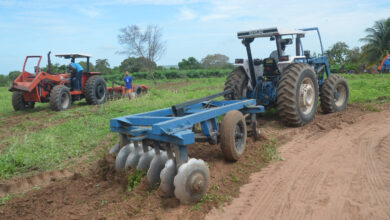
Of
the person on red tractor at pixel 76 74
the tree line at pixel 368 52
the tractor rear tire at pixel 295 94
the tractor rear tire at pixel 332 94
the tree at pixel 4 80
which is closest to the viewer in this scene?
the tractor rear tire at pixel 295 94

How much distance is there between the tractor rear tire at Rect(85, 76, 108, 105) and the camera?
12.1 metres

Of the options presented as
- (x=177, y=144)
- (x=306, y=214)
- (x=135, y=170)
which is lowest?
(x=306, y=214)

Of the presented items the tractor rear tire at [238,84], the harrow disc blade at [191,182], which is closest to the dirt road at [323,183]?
the harrow disc blade at [191,182]

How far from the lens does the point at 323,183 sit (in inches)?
150

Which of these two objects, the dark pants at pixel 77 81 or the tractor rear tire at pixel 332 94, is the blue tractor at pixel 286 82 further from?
the dark pants at pixel 77 81

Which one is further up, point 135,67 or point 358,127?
point 135,67

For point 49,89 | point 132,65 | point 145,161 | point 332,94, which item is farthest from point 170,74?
point 145,161

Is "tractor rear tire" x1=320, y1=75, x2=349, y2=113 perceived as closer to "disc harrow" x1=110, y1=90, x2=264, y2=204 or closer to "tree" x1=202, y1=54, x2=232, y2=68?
"disc harrow" x1=110, y1=90, x2=264, y2=204

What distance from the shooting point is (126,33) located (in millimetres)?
29344

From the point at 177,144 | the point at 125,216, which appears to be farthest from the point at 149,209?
the point at 177,144

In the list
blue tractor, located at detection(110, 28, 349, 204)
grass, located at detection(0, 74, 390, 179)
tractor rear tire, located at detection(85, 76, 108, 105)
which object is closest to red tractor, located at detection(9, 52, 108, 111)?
tractor rear tire, located at detection(85, 76, 108, 105)

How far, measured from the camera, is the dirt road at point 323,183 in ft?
10.4

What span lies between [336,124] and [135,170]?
15.3ft

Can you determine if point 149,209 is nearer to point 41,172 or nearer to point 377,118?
point 41,172
